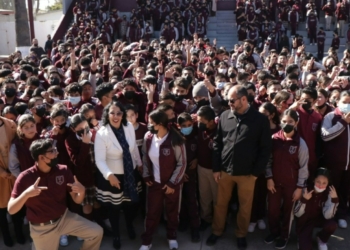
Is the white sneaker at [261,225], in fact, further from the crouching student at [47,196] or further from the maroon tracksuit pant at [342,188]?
the crouching student at [47,196]

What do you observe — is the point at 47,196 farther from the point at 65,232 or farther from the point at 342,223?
the point at 342,223

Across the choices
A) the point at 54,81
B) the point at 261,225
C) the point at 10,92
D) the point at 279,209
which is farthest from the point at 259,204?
the point at 54,81

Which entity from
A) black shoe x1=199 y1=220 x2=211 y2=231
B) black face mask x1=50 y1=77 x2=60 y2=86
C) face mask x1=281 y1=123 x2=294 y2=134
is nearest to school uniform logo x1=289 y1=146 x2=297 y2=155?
face mask x1=281 y1=123 x2=294 y2=134

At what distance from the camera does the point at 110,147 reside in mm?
4145

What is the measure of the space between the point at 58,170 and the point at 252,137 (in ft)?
6.12

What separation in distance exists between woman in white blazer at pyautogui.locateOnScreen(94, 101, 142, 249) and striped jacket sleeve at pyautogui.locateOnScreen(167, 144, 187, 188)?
1.34ft

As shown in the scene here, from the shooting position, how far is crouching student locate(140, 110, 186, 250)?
4.22m

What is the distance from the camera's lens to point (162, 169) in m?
4.27

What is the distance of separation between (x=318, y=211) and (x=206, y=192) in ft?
4.01

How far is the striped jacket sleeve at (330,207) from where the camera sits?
13.9ft

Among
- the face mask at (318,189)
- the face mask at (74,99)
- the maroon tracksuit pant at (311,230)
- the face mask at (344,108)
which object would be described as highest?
the face mask at (74,99)

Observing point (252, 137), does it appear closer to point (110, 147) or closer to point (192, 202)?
point (192, 202)

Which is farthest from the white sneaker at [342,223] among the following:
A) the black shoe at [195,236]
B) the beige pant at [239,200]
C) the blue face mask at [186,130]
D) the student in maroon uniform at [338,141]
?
the blue face mask at [186,130]

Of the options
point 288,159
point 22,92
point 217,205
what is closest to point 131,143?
point 217,205
